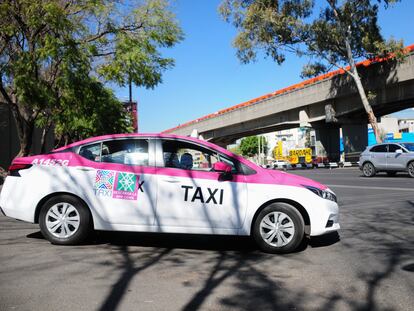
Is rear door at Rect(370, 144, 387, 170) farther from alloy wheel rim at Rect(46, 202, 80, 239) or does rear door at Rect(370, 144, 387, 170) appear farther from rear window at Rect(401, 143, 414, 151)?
alloy wheel rim at Rect(46, 202, 80, 239)

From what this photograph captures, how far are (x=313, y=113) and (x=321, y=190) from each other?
33428 mm

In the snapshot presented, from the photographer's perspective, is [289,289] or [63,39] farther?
[63,39]

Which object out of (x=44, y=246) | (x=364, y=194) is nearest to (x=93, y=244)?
(x=44, y=246)

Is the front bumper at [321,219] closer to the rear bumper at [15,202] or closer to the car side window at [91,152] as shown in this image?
the car side window at [91,152]

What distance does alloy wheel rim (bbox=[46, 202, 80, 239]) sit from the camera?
6039 mm

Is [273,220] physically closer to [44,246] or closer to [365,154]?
[44,246]

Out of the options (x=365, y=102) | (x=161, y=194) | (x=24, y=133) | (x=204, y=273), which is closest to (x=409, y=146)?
(x=365, y=102)

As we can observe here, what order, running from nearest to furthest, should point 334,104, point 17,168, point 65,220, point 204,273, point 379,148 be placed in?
point 204,273 < point 65,220 < point 17,168 < point 379,148 < point 334,104

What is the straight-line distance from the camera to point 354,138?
37.3 m

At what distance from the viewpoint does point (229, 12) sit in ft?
106

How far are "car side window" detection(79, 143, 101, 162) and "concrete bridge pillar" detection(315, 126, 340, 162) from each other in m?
35.8

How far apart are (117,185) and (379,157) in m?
16.3

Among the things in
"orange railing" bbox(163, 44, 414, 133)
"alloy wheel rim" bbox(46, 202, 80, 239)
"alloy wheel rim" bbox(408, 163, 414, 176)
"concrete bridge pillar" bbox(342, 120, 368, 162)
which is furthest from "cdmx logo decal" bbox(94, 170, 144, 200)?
"concrete bridge pillar" bbox(342, 120, 368, 162)

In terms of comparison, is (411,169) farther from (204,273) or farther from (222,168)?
(204,273)
